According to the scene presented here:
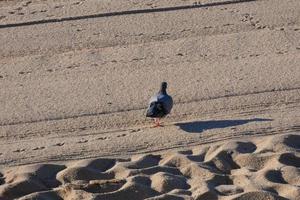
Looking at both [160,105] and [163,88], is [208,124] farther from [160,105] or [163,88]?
[163,88]

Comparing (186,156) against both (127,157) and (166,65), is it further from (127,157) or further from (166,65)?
(166,65)

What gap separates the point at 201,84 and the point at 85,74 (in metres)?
1.27

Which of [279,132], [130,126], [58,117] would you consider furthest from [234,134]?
[58,117]

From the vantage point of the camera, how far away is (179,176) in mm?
7785

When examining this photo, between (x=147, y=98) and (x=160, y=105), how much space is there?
79 cm

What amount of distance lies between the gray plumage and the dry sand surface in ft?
0.50

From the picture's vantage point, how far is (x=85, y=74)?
1039cm

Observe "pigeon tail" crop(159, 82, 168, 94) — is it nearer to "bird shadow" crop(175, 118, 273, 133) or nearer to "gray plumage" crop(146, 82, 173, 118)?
"gray plumage" crop(146, 82, 173, 118)

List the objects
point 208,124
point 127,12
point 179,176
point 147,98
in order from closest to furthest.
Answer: point 179,176 → point 208,124 → point 147,98 → point 127,12

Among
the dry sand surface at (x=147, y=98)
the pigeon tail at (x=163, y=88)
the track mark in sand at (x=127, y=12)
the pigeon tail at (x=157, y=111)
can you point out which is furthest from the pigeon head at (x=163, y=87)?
the track mark in sand at (x=127, y=12)

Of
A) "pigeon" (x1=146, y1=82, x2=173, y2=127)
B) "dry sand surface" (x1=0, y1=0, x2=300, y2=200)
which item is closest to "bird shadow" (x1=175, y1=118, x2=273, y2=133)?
"dry sand surface" (x1=0, y1=0, x2=300, y2=200)

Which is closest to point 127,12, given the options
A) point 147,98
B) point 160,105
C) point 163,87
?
point 147,98

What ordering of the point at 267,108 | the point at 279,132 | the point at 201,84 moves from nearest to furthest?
the point at 279,132 → the point at 267,108 → the point at 201,84

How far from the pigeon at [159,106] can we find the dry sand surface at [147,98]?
14cm
